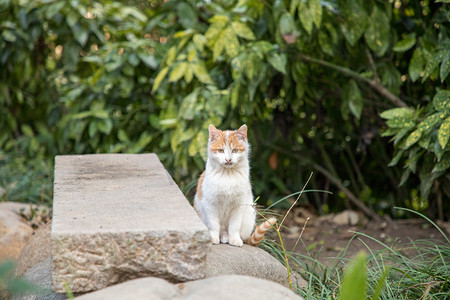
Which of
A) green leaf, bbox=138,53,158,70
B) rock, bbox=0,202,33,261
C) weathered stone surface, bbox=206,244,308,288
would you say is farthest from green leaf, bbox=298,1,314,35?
rock, bbox=0,202,33,261

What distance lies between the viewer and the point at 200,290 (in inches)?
77.6

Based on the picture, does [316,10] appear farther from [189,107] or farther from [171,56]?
[171,56]

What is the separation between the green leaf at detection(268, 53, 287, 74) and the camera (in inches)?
152

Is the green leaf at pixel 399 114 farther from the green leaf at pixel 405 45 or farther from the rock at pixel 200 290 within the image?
the rock at pixel 200 290

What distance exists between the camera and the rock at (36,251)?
11.3 ft

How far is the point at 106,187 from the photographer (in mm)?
2961

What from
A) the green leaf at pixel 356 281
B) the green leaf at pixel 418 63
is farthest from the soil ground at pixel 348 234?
the green leaf at pixel 356 281

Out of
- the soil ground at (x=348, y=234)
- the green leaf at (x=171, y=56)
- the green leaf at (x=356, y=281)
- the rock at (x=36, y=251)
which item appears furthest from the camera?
the green leaf at (x=171, y=56)

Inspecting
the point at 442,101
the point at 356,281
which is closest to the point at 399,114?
the point at 442,101

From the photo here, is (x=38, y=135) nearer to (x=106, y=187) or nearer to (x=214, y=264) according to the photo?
(x=106, y=187)

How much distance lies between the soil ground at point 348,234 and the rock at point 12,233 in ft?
6.92

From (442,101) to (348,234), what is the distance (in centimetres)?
182

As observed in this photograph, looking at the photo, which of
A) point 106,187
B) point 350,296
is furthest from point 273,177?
point 350,296

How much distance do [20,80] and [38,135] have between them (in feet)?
2.35
